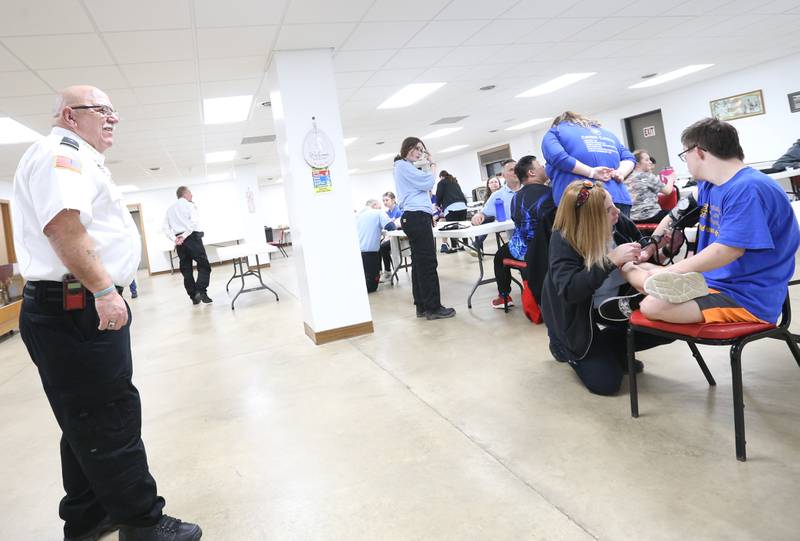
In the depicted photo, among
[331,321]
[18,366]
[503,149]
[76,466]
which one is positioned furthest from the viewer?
[503,149]

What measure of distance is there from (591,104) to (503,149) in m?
5.29

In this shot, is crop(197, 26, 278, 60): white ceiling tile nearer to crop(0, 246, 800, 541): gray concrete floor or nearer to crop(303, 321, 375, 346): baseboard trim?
crop(303, 321, 375, 346): baseboard trim

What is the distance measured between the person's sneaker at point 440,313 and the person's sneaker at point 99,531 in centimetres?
288

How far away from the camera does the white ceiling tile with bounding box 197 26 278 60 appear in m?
3.64

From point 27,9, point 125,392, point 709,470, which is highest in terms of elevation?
point 27,9

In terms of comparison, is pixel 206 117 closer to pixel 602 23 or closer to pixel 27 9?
pixel 27 9

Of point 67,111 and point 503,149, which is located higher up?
point 503,149

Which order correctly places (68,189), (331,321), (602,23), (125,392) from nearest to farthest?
(68,189) < (125,392) < (331,321) < (602,23)

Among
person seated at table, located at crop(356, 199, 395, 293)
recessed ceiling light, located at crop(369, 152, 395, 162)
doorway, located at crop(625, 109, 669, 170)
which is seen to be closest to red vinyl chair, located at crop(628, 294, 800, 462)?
person seated at table, located at crop(356, 199, 395, 293)

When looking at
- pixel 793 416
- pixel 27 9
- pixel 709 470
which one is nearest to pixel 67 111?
pixel 27 9

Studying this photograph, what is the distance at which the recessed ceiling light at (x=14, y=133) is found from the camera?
5477 mm

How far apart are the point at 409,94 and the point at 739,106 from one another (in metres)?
6.67

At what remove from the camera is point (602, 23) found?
5027mm

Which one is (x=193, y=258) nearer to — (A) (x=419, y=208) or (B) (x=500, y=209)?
(A) (x=419, y=208)
